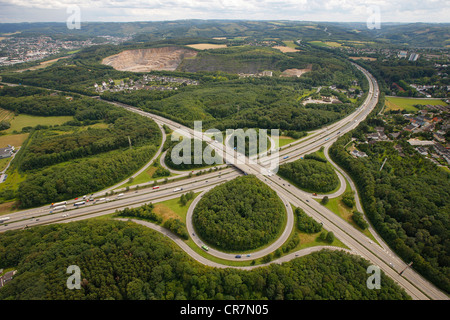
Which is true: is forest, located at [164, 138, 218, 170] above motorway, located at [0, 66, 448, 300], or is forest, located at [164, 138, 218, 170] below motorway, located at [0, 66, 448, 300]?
above

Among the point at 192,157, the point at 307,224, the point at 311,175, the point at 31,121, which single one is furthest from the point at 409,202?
the point at 31,121

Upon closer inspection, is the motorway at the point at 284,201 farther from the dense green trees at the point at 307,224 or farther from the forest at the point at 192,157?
the forest at the point at 192,157

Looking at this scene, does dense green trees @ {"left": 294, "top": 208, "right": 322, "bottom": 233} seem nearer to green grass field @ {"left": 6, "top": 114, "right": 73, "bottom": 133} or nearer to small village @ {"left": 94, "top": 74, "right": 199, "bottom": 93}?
green grass field @ {"left": 6, "top": 114, "right": 73, "bottom": 133}

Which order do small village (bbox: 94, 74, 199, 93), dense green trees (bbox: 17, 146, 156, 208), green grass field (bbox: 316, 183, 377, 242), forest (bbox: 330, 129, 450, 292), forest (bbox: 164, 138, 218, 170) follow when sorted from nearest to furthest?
forest (bbox: 330, 129, 450, 292)
green grass field (bbox: 316, 183, 377, 242)
dense green trees (bbox: 17, 146, 156, 208)
forest (bbox: 164, 138, 218, 170)
small village (bbox: 94, 74, 199, 93)

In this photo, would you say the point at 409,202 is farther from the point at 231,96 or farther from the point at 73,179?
the point at 231,96

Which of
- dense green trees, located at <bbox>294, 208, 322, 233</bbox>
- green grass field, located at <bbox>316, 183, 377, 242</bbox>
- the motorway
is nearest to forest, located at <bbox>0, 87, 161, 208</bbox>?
the motorway

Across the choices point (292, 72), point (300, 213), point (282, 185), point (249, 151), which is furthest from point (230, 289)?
point (292, 72)

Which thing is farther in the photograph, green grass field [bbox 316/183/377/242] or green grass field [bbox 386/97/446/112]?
green grass field [bbox 386/97/446/112]
